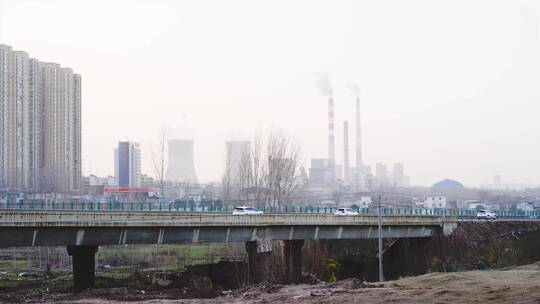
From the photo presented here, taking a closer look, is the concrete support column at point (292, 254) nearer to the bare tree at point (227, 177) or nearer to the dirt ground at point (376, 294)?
the dirt ground at point (376, 294)

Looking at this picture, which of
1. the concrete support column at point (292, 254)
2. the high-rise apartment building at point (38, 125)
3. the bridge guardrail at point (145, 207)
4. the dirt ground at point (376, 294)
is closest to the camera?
the dirt ground at point (376, 294)

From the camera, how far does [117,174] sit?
166 m

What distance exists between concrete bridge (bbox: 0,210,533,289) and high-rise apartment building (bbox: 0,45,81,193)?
2405 inches

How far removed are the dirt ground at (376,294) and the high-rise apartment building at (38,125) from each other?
243ft

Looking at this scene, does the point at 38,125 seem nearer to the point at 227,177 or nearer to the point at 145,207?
the point at 227,177

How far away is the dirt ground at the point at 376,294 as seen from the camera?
23203mm

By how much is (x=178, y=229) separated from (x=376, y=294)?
20.2 metres

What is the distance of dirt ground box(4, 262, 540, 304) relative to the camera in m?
23.2

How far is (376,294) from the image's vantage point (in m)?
24.9

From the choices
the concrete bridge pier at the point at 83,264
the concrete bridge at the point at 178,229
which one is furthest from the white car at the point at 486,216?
the concrete bridge pier at the point at 83,264

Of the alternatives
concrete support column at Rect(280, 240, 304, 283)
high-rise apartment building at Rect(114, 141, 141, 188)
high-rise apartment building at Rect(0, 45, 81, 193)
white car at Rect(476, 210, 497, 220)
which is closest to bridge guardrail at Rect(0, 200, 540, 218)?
white car at Rect(476, 210, 497, 220)

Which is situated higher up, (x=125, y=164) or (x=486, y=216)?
(x=125, y=164)

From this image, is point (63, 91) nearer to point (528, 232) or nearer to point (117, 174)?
point (117, 174)

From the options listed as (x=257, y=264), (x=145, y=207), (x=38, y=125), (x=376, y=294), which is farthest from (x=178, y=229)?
(x=38, y=125)
